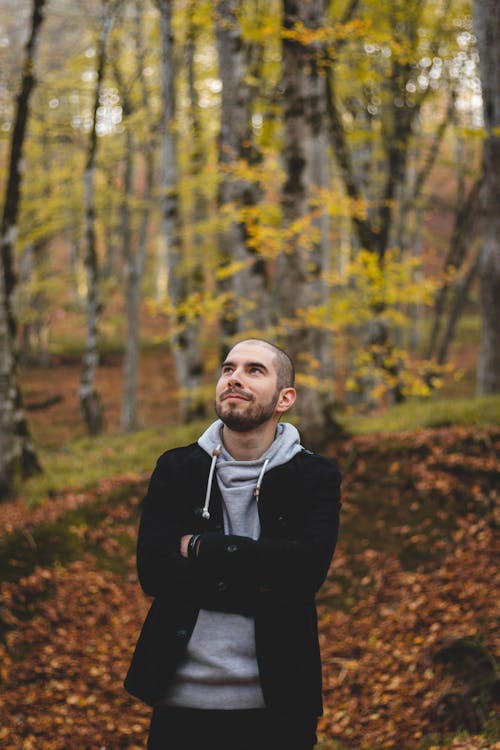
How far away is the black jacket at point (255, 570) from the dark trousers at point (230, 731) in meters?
0.08

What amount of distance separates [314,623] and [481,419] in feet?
23.2

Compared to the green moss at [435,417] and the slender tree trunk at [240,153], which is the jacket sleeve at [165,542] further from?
the slender tree trunk at [240,153]

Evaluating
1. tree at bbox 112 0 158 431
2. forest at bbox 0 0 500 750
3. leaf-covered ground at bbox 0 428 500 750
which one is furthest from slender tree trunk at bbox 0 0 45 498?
tree at bbox 112 0 158 431

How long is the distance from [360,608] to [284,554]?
4754mm

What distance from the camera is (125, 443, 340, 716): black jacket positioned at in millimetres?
2301

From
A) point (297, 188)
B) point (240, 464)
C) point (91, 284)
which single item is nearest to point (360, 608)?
point (240, 464)

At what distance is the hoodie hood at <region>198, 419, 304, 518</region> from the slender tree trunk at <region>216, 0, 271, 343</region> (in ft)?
24.0

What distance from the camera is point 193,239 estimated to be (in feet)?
59.1

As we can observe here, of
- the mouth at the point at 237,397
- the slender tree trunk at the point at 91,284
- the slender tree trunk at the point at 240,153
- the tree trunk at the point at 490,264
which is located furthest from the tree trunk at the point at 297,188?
the mouth at the point at 237,397

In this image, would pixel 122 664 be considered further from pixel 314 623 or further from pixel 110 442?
pixel 110 442

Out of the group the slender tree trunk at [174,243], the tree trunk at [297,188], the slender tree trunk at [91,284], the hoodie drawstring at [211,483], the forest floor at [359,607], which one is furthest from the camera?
the slender tree trunk at [91,284]

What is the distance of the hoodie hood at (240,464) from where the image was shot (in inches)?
96.6

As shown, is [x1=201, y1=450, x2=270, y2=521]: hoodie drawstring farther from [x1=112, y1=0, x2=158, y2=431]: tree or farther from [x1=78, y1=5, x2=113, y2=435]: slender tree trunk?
[x1=112, y1=0, x2=158, y2=431]: tree

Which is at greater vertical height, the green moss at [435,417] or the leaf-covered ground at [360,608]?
the green moss at [435,417]
